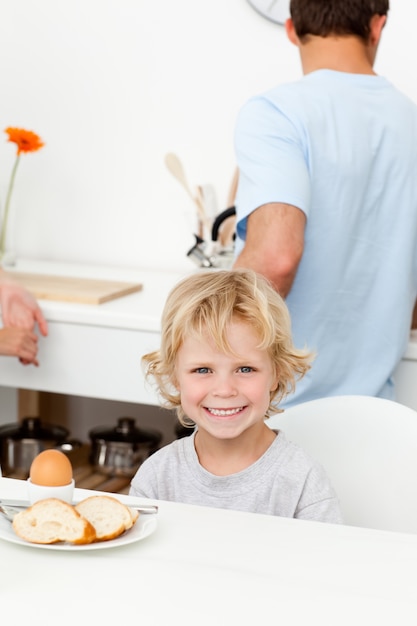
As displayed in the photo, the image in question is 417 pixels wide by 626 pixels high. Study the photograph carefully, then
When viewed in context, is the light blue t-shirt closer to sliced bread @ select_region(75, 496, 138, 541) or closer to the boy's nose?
the boy's nose

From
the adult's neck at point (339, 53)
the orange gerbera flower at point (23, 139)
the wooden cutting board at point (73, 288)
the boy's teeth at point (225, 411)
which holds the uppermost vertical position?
the adult's neck at point (339, 53)

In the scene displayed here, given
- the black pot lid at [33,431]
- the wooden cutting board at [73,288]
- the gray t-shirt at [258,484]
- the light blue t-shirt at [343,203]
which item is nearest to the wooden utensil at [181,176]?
the wooden cutting board at [73,288]

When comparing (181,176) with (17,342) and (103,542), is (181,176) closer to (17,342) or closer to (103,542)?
(17,342)

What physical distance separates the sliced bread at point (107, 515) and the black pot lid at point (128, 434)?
174 centimetres

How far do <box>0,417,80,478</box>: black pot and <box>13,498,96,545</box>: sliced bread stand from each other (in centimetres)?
181

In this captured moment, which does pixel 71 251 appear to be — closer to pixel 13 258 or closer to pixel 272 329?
pixel 13 258

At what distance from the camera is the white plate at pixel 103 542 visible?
978mm

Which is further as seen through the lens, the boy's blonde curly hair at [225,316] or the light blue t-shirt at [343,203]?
the light blue t-shirt at [343,203]

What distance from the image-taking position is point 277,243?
165cm

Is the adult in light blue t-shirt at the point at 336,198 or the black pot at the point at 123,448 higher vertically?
the adult in light blue t-shirt at the point at 336,198

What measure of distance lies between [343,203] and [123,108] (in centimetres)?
129

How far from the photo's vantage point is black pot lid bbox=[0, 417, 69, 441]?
2.82 meters

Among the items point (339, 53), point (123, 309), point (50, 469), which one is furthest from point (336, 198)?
point (50, 469)

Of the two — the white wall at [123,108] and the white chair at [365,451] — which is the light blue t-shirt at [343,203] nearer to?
the white chair at [365,451]
